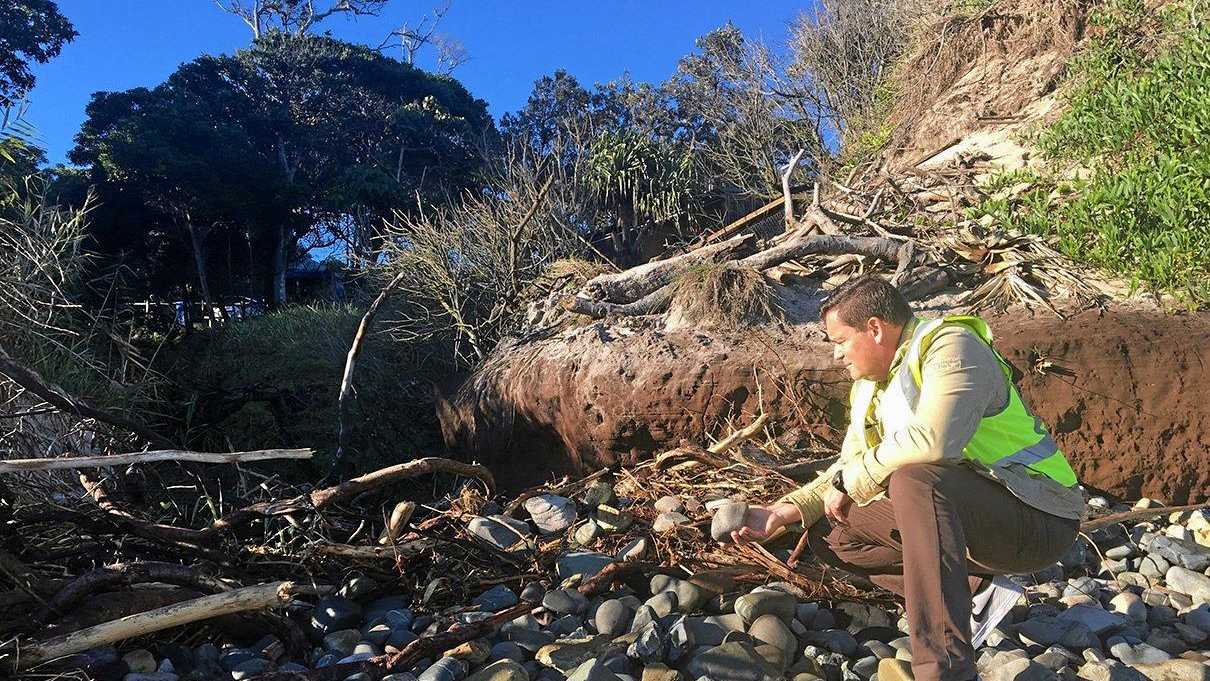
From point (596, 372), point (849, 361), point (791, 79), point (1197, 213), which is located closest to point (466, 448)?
point (596, 372)

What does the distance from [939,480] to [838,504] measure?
53 centimetres

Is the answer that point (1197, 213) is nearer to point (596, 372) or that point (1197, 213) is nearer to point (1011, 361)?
point (1011, 361)

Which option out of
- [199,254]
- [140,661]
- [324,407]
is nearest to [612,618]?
[140,661]

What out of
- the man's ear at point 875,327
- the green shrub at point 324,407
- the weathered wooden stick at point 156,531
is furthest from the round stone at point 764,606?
the green shrub at point 324,407

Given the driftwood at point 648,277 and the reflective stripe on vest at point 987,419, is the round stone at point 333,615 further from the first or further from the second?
the driftwood at point 648,277

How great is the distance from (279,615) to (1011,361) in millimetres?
4193

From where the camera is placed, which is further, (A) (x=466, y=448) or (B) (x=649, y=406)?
(A) (x=466, y=448)

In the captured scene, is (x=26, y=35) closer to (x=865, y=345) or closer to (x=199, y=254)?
(x=199, y=254)

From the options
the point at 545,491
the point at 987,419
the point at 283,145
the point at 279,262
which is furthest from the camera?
the point at 283,145

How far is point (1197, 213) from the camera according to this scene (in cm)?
530

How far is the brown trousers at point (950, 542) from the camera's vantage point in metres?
2.50

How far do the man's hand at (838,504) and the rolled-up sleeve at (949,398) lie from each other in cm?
42

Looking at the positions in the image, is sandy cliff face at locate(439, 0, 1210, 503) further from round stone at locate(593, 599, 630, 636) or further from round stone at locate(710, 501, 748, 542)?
round stone at locate(593, 599, 630, 636)

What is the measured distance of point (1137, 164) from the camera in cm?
600
